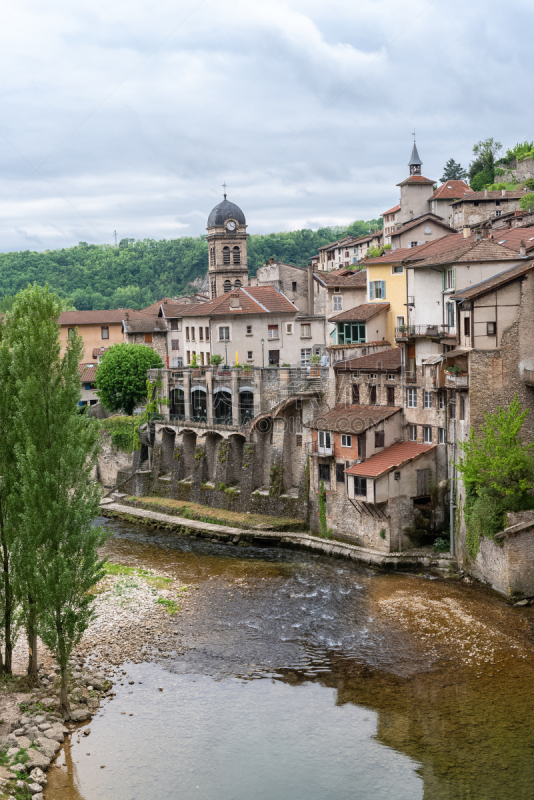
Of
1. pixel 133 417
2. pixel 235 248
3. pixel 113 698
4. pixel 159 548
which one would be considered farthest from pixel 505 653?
pixel 235 248

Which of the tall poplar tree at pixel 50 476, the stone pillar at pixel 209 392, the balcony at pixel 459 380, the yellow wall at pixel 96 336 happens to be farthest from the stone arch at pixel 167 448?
the tall poplar tree at pixel 50 476

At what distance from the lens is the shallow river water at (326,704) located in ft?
67.5

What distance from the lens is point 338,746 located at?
72.9 ft

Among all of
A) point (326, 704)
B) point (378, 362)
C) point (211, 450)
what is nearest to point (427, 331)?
point (378, 362)

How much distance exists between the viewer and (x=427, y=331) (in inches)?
1645

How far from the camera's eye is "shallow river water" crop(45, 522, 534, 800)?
20.6 m

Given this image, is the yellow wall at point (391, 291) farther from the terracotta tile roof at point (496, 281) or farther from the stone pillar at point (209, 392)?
the stone pillar at point (209, 392)

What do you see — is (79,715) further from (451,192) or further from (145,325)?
(451,192)

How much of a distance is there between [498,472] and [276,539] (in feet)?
51.9

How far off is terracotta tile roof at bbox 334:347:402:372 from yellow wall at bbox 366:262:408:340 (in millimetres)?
4858

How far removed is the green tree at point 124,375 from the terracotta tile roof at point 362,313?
71.3ft

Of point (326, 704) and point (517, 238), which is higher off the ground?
point (517, 238)

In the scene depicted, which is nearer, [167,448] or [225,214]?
[167,448]

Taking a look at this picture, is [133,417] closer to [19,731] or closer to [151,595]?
[151,595]
